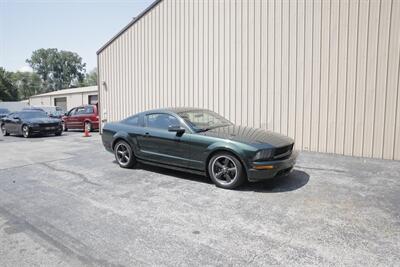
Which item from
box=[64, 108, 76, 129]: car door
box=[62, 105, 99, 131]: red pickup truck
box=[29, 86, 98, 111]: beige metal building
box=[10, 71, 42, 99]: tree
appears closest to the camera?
box=[62, 105, 99, 131]: red pickup truck

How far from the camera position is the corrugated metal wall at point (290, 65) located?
264 inches

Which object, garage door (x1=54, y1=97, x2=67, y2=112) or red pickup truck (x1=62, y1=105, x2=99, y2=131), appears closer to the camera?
red pickup truck (x1=62, y1=105, x2=99, y2=131)

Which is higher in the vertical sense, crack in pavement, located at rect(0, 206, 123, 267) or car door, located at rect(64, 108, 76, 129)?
car door, located at rect(64, 108, 76, 129)

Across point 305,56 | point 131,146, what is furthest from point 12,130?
point 305,56

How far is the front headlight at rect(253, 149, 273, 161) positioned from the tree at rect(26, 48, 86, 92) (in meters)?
92.7

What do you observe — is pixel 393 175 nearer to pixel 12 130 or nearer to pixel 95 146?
pixel 95 146

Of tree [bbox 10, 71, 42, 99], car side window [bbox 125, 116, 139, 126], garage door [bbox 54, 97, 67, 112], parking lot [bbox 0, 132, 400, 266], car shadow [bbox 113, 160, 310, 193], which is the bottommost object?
parking lot [bbox 0, 132, 400, 266]

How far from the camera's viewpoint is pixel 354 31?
6.90m

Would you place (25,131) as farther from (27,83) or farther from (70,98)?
(27,83)

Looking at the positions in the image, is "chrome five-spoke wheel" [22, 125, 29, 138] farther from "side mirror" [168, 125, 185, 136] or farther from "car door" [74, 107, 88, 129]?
"side mirror" [168, 125, 185, 136]

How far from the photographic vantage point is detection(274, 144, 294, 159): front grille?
185 inches

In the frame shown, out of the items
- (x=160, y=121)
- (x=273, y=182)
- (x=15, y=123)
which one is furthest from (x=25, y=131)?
(x=273, y=182)

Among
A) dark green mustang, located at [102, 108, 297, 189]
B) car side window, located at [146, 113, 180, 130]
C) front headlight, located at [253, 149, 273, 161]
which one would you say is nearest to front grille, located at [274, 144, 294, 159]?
dark green mustang, located at [102, 108, 297, 189]

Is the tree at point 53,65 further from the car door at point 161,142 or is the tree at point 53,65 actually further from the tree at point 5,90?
the car door at point 161,142
